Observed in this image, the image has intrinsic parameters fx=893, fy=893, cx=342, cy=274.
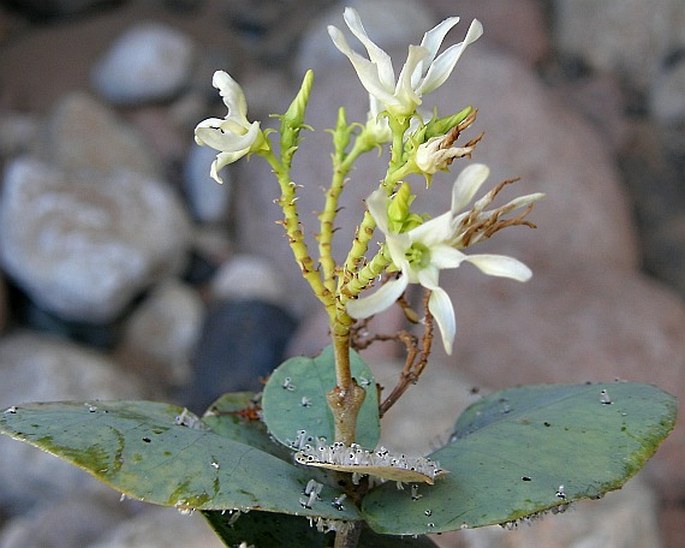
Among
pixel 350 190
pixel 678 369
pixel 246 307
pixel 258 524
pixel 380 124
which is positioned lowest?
pixel 246 307

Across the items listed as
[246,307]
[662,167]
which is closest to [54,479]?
[246,307]

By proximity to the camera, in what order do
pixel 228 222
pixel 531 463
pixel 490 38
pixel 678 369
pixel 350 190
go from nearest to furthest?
pixel 531 463
pixel 678 369
pixel 350 190
pixel 228 222
pixel 490 38

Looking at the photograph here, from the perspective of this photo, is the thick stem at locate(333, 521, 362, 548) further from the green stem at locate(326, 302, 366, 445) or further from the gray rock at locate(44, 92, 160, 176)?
the gray rock at locate(44, 92, 160, 176)

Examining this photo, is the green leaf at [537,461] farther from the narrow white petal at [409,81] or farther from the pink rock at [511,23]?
the pink rock at [511,23]

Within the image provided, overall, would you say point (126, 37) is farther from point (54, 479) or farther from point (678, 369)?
point (678, 369)

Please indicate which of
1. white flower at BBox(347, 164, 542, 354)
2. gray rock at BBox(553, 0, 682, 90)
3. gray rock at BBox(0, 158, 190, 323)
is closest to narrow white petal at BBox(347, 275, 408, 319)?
white flower at BBox(347, 164, 542, 354)

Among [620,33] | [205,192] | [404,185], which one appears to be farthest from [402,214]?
[620,33]
